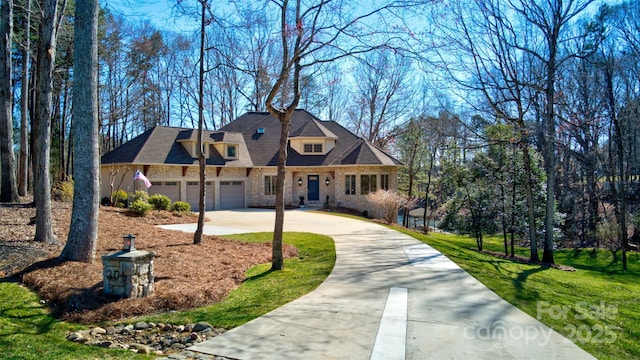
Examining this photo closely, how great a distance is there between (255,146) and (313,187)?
15.9 ft

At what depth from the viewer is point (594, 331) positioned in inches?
214

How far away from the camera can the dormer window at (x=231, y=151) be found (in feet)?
81.1

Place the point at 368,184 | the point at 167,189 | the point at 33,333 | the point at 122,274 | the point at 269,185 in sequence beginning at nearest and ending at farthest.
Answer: the point at 33,333
the point at 122,274
the point at 167,189
the point at 368,184
the point at 269,185

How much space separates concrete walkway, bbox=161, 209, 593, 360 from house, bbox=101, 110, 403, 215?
16066 mm

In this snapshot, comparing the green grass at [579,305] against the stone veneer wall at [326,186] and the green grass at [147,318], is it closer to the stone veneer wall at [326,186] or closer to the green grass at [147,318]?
the green grass at [147,318]

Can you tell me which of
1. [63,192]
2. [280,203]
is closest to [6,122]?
[63,192]

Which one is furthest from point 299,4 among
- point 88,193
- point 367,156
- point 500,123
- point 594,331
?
point 367,156

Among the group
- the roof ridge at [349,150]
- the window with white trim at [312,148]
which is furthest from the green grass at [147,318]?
the window with white trim at [312,148]

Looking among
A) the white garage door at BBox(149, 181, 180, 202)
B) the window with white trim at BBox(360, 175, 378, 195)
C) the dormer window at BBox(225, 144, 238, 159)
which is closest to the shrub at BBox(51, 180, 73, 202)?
the white garage door at BBox(149, 181, 180, 202)

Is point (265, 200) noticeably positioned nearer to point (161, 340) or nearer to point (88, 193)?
point (88, 193)

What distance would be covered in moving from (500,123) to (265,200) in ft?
49.2

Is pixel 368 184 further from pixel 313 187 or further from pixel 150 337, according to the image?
pixel 150 337

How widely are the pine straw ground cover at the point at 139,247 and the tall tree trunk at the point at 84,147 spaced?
434 mm

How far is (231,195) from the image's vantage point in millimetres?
25000
